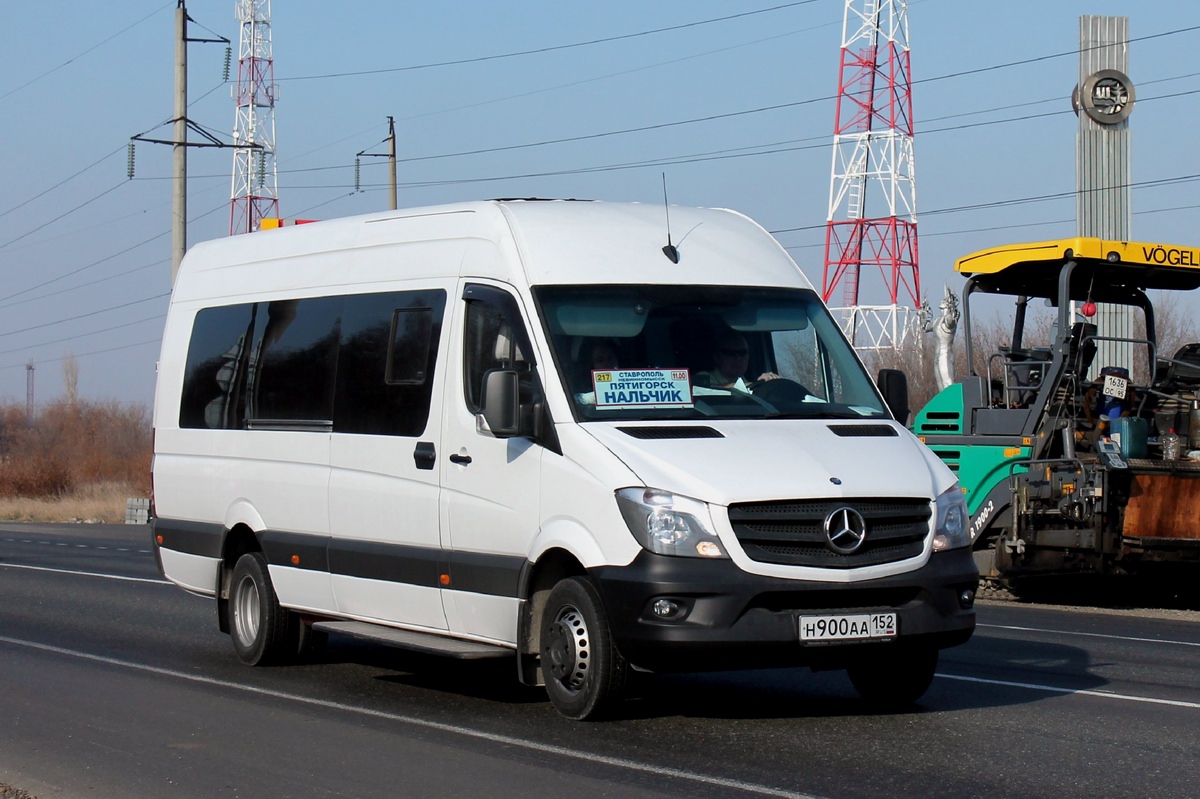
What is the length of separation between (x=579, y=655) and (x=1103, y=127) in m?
25.9

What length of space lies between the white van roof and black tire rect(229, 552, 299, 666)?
2.13 metres

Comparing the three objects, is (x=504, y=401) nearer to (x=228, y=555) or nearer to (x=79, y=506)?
(x=228, y=555)

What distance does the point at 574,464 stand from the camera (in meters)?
7.96

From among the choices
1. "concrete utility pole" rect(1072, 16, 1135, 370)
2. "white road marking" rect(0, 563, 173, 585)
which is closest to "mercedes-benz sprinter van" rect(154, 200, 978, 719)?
"white road marking" rect(0, 563, 173, 585)

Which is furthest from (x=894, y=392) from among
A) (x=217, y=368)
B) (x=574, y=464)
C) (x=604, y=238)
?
(x=217, y=368)

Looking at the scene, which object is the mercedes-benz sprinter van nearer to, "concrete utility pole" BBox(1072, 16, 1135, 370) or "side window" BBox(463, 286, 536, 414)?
"side window" BBox(463, 286, 536, 414)

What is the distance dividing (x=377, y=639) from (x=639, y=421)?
2.23 metres

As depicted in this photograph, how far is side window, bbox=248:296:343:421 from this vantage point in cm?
1021

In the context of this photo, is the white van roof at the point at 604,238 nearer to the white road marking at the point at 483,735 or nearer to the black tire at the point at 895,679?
the black tire at the point at 895,679

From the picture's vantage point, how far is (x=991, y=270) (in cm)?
1545

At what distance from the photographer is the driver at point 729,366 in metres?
8.59

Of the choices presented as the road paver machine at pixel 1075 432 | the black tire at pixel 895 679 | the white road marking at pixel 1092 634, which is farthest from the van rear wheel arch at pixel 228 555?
the road paver machine at pixel 1075 432

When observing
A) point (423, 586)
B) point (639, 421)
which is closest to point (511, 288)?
point (639, 421)

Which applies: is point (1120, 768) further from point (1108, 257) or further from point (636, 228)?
point (1108, 257)
